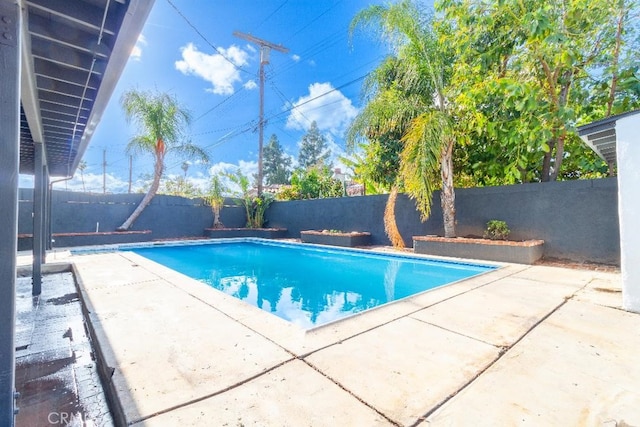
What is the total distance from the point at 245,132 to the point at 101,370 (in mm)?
17258

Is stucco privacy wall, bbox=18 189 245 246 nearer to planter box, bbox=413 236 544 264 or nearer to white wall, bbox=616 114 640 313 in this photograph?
planter box, bbox=413 236 544 264

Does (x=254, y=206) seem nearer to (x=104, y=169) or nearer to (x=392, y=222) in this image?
(x=392, y=222)

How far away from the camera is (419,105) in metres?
8.39

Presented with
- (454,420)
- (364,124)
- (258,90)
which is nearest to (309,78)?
(258,90)

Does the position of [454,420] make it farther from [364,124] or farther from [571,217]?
[364,124]

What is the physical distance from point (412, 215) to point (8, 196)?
9687 millimetres

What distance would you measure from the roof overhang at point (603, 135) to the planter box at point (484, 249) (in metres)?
2.21

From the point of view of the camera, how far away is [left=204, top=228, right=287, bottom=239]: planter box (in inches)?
565

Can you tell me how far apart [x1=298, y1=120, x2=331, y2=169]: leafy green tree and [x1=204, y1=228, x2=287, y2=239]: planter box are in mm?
24080

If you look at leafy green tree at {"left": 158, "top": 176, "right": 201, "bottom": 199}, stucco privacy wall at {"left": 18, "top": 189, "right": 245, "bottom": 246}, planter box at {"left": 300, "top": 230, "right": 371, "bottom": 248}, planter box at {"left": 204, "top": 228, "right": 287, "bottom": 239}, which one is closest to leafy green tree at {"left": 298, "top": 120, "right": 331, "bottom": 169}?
leafy green tree at {"left": 158, "top": 176, "right": 201, "bottom": 199}

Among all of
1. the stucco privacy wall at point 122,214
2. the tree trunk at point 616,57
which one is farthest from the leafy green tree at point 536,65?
the stucco privacy wall at point 122,214

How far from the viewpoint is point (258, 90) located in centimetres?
1641

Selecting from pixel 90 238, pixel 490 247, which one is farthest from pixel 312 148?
pixel 490 247

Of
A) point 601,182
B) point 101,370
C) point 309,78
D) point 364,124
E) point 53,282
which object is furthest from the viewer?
point 309,78
